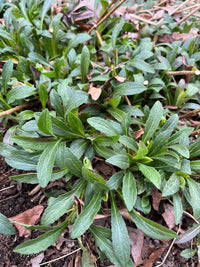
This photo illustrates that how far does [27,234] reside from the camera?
1.16 m

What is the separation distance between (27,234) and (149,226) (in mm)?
655

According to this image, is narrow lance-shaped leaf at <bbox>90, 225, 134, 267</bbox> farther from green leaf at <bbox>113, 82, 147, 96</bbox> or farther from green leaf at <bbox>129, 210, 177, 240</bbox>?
green leaf at <bbox>113, 82, 147, 96</bbox>

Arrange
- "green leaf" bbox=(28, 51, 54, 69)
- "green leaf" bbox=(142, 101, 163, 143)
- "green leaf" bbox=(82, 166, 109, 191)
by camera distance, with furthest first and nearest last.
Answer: "green leaf" bbox=(28, 51, 54, 69)
"green leaf" bbox=(142, 101, 163, 143)
"green leaf" bbox=(82, 166, 109, 191)

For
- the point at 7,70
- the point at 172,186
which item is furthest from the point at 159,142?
the point at 7,70

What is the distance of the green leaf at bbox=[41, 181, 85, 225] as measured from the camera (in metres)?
0.98

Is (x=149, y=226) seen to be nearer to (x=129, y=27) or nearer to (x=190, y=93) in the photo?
(x=190, y=93)

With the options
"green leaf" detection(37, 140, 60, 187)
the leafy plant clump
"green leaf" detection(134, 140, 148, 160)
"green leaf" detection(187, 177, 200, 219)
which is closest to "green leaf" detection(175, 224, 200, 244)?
the leafy plant clump

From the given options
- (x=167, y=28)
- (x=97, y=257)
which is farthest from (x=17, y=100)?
(x=167, y=28)

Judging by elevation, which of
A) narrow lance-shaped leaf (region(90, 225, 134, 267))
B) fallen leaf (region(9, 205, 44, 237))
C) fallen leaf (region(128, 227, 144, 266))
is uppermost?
narrow lance-shaped leaf (region(90, 225, 134, 267))

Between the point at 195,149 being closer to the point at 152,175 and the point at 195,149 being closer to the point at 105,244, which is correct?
the point at 152,175

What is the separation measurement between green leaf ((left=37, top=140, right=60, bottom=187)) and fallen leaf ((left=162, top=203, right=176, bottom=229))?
2.29 ft

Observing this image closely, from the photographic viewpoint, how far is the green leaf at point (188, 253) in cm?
113

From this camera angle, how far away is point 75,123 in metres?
1.11

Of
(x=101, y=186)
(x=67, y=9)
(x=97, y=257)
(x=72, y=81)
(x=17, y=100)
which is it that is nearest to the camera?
(x=101, y=186)
